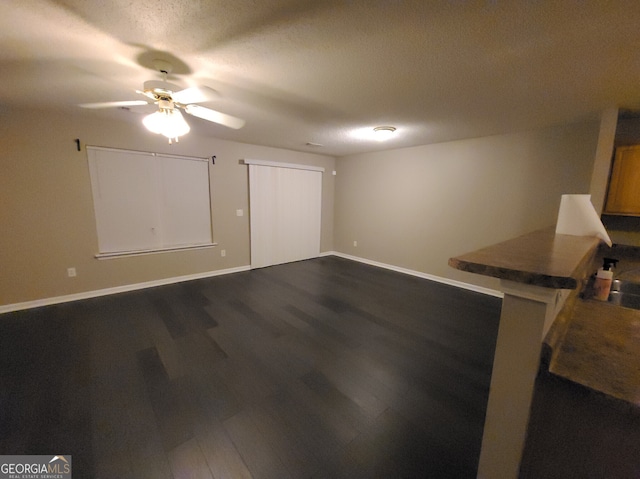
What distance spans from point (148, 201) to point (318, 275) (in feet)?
9.64

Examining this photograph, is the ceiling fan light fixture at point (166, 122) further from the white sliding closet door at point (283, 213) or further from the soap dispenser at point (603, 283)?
the soap dispenser at point (603, 283)

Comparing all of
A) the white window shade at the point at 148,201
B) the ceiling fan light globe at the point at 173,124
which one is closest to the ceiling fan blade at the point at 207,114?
the ceiling fan light globe at the point at 173,124

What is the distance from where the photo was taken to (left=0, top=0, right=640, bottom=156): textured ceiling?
1.22 meters

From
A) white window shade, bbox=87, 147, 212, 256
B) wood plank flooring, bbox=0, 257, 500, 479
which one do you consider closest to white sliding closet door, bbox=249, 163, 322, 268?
white window shade, bbox=87, 147, 212, 256

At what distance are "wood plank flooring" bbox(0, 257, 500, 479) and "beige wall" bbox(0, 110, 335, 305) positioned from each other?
0.37 meters

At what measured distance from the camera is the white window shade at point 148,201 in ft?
10.8

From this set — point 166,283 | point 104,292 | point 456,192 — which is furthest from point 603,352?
point 104,292

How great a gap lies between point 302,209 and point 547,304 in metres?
4.80

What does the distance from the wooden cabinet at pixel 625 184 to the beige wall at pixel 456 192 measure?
265 mm

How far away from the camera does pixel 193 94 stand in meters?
2.01

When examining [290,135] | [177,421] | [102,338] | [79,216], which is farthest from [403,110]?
[79,216]

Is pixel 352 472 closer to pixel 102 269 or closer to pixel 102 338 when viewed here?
pixel 102 338

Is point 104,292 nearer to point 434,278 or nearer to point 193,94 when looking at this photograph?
point 193,94

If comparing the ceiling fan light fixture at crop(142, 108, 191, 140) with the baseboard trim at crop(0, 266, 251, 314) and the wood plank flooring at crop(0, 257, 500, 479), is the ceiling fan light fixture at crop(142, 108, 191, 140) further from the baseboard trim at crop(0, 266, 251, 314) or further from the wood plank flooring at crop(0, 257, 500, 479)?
the baseboard trim at crop(0, 266, 251, 314)
